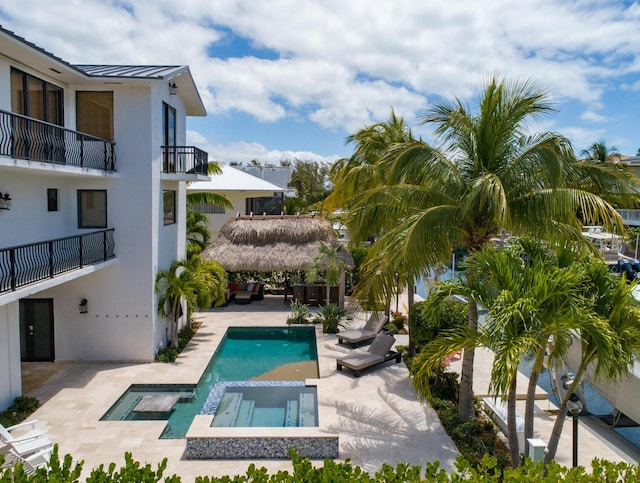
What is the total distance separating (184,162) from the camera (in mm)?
16344

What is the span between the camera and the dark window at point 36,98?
11695 millimetres

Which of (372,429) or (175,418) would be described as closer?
(372,429)

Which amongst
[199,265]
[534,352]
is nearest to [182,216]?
[199,265]

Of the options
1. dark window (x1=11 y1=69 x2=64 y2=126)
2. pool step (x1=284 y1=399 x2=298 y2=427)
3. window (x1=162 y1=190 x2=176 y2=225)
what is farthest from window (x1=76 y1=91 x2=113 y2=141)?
pool step (x1=284 y1=399 x2=298 y2=427)

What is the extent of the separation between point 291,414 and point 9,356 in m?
6.86

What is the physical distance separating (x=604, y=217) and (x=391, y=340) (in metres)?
7.65

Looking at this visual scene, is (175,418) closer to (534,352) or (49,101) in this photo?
(534,352)

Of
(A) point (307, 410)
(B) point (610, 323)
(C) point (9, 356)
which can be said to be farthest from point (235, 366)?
(B) point (610, 323)

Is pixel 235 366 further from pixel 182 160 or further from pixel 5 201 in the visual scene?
pixel 5 201

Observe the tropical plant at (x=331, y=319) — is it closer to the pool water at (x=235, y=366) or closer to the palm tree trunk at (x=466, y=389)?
the pool water at (x=235, y=366)

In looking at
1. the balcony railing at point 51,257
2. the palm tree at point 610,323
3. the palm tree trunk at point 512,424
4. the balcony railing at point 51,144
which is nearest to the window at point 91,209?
the balcony railing at point 51,257

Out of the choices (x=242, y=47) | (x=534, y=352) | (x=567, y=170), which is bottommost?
(x=534, y=352)

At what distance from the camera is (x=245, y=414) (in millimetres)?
11688

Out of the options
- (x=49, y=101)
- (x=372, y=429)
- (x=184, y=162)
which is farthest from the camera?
(x=184, y=162)
